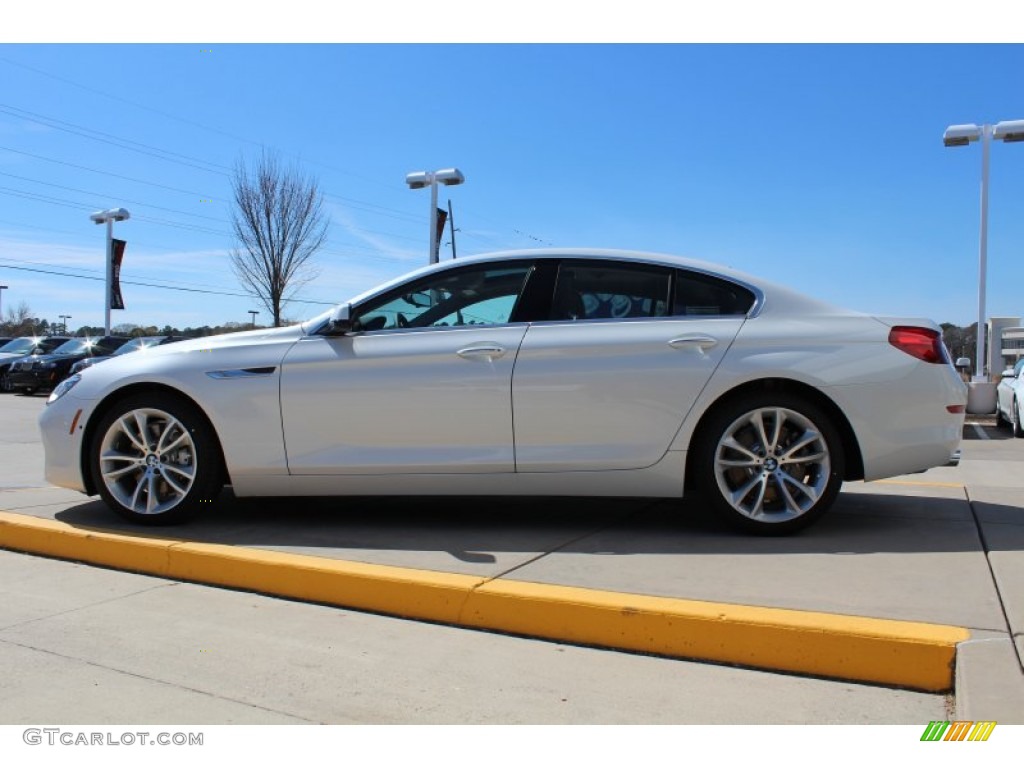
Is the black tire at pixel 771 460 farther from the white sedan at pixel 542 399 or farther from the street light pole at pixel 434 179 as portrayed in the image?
the street light pole at pixel 434 179

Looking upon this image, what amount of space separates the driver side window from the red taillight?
187 centimetres

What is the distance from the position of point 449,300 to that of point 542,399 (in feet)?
2.54

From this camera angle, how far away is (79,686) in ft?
9.22

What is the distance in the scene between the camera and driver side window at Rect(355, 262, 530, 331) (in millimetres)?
4480

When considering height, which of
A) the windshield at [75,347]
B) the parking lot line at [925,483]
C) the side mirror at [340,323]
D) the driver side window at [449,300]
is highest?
the windshield at [75,347]

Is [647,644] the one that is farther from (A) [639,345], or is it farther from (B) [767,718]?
(A) [639,345]

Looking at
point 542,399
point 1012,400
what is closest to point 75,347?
point 1012,400

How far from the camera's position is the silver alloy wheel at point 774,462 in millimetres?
4102

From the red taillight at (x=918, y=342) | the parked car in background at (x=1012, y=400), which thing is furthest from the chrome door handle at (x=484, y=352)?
the parked car in background at (x=1012, y=400)

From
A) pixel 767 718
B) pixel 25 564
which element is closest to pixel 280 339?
pixel 25 564

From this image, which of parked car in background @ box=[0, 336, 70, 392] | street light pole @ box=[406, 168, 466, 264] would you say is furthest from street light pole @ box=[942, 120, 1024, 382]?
parked car in background @ box=[0, 336, 70, 392]

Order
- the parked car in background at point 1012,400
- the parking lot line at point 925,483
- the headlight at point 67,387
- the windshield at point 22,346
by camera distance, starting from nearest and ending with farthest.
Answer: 1. the headlight at point 67,387
2. the parking lot line at point 925,483
3. the parked car in background at point 1012,400
4. the windshield at point 22,346

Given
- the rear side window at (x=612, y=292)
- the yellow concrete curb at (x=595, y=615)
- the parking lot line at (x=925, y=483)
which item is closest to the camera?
the yellow concrete curb at (x=595, y=615)

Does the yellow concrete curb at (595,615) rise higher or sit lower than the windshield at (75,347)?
lower
